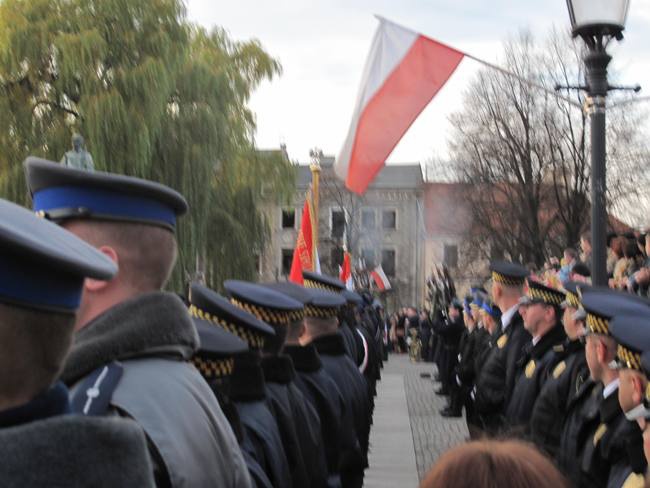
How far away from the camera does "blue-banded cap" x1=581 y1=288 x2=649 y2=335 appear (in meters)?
4.73

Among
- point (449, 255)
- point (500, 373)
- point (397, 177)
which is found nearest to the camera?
point (500, 373)

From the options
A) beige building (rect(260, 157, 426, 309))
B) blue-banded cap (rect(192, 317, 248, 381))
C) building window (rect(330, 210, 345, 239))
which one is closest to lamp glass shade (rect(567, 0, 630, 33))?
blue-banded cap (rect(192, 317, 248, 381))

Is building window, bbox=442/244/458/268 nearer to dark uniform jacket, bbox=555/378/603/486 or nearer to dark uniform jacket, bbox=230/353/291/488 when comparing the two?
dark uniform jacket, bbox=555/378/603/486

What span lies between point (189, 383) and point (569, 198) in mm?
34384

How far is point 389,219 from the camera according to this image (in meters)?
82.7

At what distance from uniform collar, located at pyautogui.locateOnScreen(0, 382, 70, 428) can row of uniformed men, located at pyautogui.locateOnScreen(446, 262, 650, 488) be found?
42.2 inches

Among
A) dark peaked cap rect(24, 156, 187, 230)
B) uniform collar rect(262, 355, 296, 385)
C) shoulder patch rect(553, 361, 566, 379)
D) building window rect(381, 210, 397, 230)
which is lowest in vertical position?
shoulder patch rect(553, 361, 566, 379)

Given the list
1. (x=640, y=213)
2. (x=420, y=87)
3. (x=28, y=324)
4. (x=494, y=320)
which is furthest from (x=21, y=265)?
(x=640, y=213)

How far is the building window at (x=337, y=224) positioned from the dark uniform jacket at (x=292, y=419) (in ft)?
206

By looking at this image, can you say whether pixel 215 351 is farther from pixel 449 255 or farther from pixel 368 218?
pixel 368 218

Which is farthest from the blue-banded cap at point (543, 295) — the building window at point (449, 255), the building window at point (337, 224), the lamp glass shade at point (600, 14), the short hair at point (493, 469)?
the building window at point (449, 255)

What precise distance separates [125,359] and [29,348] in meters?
0.76

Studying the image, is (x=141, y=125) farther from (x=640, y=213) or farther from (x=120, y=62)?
(x=640, y=213)

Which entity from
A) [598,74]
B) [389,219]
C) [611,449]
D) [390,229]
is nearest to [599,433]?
[611,449]
